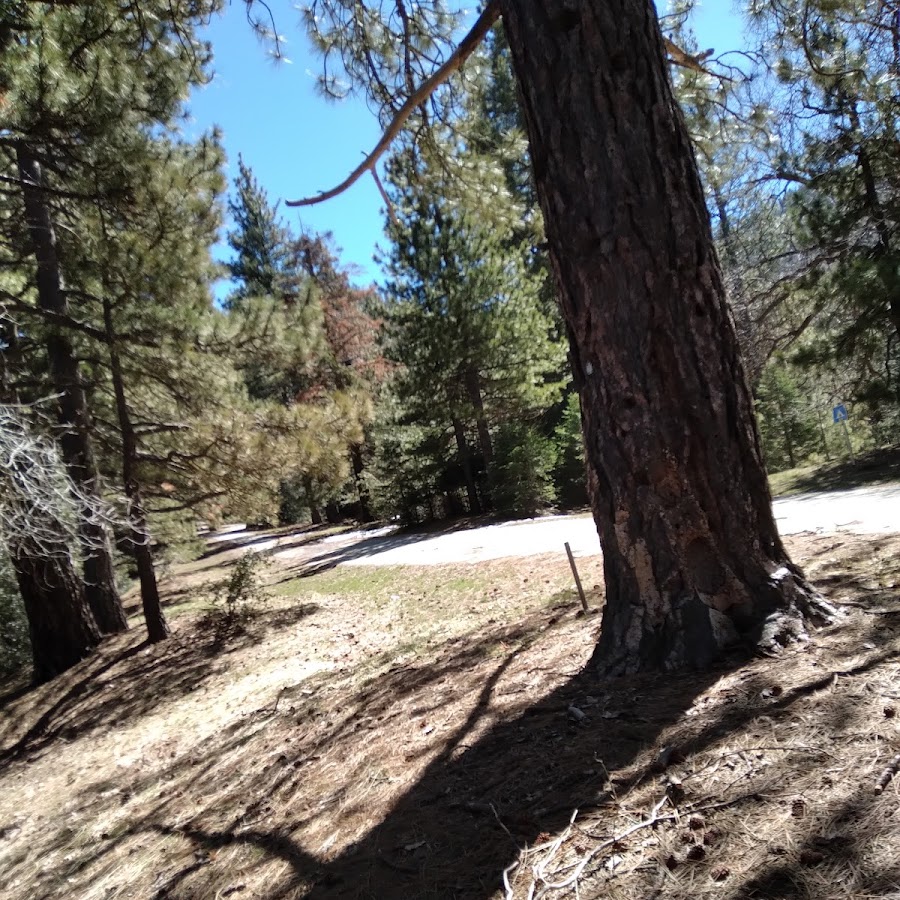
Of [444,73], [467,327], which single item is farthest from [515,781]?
[467,327]

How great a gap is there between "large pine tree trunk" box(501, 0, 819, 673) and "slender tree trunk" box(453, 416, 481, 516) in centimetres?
1868

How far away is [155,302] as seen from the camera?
363 inches

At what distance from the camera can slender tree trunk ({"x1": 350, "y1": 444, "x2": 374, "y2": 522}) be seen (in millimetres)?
26603

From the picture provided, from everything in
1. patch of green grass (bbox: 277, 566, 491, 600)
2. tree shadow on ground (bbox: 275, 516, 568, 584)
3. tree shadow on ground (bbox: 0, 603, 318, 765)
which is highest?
tree shadow on ground (bbox: 275, 516, 568, 584)

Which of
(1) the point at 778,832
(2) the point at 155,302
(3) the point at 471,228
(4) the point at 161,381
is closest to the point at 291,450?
(4) the point at 161,381

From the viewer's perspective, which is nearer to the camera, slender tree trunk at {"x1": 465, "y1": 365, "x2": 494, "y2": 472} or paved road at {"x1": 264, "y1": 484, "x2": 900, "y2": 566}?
paved road at {"x1": 264, "y1": 484, "x2": 900, "y2": 566}

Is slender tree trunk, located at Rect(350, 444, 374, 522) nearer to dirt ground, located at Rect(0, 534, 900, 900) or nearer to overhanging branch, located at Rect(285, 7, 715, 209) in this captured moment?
dirt ground, located at Rect(0, 534, 900, 900)

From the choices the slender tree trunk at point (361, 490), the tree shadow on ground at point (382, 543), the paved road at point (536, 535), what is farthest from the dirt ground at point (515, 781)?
the slender tree trunk at point (361, 490)

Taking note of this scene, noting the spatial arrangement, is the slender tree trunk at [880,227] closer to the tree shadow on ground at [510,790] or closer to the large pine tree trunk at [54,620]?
the tree shadow on ground at [510,790]

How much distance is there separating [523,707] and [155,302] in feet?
26.4

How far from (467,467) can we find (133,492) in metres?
13.7

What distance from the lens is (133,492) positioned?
9.30m

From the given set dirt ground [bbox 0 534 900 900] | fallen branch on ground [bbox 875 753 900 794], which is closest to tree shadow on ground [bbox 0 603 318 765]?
dirt ground [bbox 0 534 900 900]

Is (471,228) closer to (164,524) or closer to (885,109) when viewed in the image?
(164,524)
